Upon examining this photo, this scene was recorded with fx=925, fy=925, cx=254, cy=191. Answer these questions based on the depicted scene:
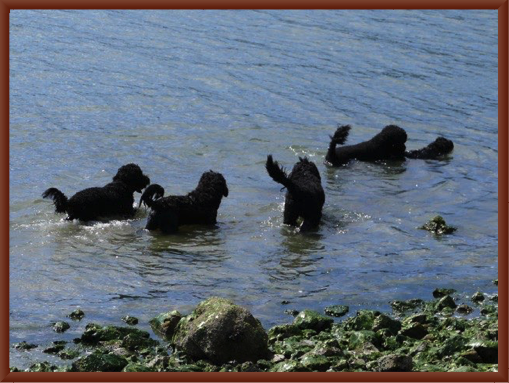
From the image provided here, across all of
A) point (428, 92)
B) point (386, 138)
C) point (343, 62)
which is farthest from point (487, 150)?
point (343, 62)

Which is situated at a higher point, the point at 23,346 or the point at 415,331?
the point at 415,331

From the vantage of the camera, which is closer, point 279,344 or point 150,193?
point 279,344

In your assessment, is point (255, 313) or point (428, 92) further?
point (428, 92)

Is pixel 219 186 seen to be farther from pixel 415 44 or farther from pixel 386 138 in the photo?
pixel 415 44

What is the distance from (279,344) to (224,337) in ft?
2.33

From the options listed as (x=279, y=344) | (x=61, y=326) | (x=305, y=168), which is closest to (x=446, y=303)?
(x=279, y=344)

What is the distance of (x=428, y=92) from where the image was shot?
2289 cm

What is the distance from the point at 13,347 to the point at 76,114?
1149 cm

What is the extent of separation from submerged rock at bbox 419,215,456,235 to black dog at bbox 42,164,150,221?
4.39 metres

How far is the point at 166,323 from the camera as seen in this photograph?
9.34 meters

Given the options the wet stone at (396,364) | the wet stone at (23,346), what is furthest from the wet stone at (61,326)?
the wet stone at (396,364)

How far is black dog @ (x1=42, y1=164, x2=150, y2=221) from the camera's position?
13484mm

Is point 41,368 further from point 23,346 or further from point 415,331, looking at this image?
point 415,331

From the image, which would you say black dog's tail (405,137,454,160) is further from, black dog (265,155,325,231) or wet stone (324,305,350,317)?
wet stone (324,305,350,317)
